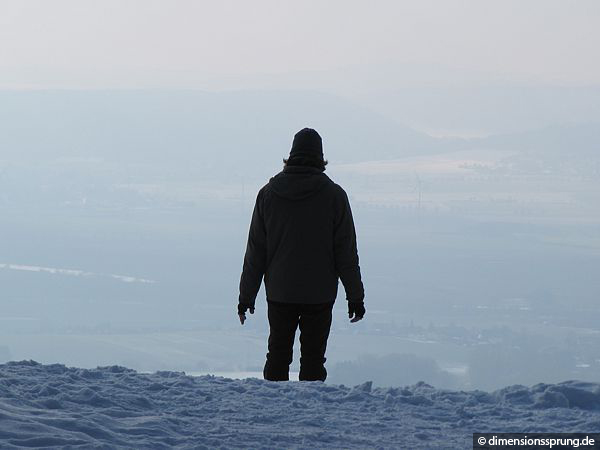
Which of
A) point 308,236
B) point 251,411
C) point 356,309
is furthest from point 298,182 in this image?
point 251,411

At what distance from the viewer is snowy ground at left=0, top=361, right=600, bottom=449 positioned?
5.77m

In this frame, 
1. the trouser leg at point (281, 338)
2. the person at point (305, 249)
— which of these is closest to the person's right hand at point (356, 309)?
the person at point (305, 249)

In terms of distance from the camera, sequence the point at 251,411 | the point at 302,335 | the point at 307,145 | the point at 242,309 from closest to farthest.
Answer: the point at 251,411
the point at 307,145
the point at 302,335
the point at 242,309

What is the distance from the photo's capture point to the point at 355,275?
7324 millimetres

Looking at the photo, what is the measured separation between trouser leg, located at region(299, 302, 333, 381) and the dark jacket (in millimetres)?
100

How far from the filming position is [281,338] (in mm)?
7414

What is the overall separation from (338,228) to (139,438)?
2327 mm

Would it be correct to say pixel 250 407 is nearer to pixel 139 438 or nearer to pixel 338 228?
pixel 139 438

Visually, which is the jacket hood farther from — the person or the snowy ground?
the snowy ground

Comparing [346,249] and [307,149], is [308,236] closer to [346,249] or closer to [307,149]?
[346,249]

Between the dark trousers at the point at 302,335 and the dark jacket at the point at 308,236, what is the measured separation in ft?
0.32

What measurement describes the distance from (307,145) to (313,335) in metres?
1.42

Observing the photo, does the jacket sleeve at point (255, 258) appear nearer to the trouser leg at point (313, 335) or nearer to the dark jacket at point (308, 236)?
the dark jacket at point (308, 236)

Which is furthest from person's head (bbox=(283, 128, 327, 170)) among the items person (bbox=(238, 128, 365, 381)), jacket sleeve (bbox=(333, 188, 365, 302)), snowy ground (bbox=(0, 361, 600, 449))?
snowy ground (bbox=(0, 361, 600, 449))
